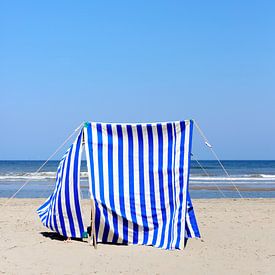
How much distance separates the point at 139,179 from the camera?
8211 mm

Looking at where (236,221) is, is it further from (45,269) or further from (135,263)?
(45,269)

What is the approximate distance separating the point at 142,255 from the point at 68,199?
4.87 feet

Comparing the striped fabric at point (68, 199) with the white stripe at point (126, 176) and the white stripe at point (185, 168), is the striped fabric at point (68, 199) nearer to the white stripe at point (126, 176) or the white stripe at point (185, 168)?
the white stripe at point (126, 176)

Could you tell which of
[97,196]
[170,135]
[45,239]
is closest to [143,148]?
[170,135]

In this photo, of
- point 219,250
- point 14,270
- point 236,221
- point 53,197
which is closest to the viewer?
point 14,270

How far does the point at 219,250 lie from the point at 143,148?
6.25 ft

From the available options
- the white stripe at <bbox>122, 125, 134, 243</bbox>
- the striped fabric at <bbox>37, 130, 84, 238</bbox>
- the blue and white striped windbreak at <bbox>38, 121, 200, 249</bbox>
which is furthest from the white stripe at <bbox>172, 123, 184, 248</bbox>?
the striped fabric at <bbox>37, 130, 84, 238</bbox>

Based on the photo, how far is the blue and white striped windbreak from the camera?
814 centimetres

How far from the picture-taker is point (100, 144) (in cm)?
816

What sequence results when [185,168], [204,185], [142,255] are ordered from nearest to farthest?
[142,255] → [185,168] → [204,185]

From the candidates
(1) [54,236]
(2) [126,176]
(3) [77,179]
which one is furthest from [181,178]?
(1) [54,236]

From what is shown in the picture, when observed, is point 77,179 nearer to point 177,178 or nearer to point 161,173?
point 161,173

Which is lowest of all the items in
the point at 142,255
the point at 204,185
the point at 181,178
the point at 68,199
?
the point at 204,185

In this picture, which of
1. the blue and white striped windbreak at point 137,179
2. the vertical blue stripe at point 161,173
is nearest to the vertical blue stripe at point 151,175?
the blue and white striped windbreak at point 137,179
